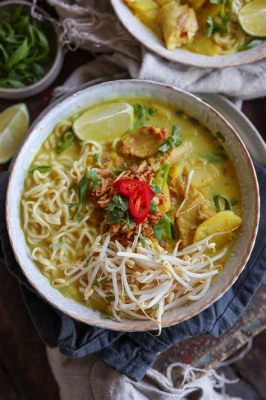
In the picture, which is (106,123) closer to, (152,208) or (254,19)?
(152,208)

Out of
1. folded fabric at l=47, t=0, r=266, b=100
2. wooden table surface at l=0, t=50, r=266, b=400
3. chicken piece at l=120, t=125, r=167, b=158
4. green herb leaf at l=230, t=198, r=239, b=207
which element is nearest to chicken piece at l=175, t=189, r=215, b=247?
green herb leaf at l=230, t=198, r=239, b=207

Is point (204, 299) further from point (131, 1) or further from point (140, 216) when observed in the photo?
point (131, 1)

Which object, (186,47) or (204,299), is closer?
(204,299)

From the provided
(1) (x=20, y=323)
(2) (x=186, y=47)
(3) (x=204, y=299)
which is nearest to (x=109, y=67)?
(2) (x=186, y=47)

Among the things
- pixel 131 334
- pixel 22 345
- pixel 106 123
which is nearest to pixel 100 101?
pixel 106 123

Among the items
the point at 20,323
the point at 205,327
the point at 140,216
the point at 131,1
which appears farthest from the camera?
the point at 20,323

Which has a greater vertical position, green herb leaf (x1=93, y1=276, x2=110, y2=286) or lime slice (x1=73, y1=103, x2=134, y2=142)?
lime slice (x1=73, y1=103, x2=134, y2=142)

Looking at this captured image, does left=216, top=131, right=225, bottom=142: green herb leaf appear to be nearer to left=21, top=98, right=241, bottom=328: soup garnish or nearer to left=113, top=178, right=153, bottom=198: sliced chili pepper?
left=21, top=98, right=241, bottom=328: soup garnish

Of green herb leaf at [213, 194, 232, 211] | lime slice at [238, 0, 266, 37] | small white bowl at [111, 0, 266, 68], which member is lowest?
green herb leaf at [213, 194, 232, 211]
